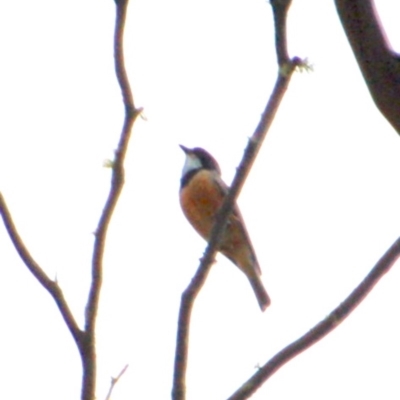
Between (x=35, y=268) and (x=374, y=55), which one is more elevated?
(x=374, y=55)

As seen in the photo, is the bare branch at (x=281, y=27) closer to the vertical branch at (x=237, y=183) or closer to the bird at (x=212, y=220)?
the vertical branch at (x=237, y=183)

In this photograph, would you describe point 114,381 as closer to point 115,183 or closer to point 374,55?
point 115,183

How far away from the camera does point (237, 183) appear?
8.09 feet

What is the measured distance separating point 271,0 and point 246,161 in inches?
17.8

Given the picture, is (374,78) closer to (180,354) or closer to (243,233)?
(180,354)

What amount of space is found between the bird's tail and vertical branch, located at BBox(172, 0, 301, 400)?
4696 millimetres

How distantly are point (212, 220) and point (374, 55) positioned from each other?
5.20 meters

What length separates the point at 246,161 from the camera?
2414 millimetres

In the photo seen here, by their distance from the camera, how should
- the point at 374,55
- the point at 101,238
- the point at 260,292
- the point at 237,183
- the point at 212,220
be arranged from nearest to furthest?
the point at 374,55
the point at 101,238
the point at 237,183
the point at 212,220
the point at 260,292

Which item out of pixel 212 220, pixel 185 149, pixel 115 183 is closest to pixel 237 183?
pixel 115 183

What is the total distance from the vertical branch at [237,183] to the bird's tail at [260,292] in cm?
470

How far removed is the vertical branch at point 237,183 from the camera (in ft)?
7.26

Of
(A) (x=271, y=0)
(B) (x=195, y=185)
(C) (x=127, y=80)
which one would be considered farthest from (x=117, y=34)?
(B) (x=195, y=185)

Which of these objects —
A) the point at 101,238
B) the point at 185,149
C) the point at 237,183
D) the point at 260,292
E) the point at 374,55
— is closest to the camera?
the point at 374,55
